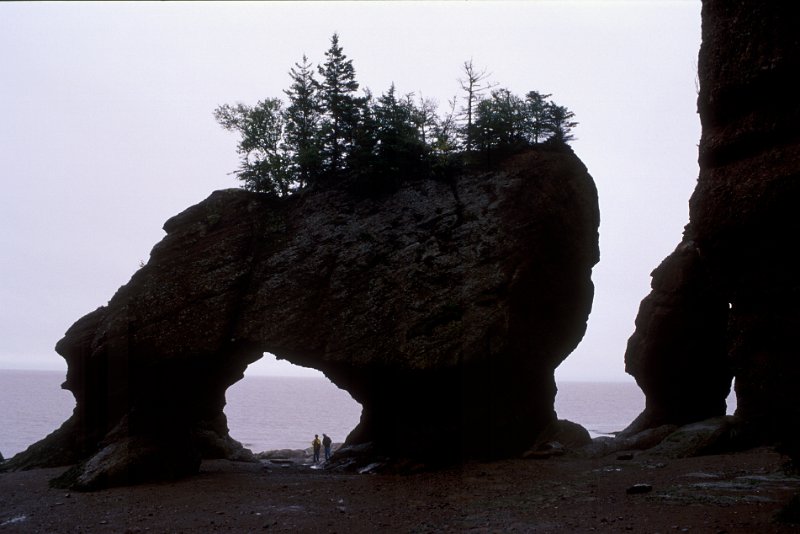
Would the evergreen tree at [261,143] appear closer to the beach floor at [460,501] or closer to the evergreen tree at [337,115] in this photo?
the evergreen tree at [337,115]

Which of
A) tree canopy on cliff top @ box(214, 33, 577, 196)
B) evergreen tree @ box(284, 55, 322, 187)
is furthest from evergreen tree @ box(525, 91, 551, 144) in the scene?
evergreen tree @ box(284, 55, 322, 187)

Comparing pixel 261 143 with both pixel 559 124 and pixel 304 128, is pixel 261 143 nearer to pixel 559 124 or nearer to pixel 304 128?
pixel 304 128

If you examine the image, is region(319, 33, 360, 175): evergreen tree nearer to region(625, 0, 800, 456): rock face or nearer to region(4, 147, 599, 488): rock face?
region(4, 147, 599, 488): rock face

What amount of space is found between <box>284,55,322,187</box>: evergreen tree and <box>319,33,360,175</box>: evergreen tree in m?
0.46

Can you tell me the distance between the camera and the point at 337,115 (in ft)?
92.7

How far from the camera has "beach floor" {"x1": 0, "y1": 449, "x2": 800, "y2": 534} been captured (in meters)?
12.0

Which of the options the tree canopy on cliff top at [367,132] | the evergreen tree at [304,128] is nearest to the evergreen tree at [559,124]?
the tree canopy on cliff top at [367,132]

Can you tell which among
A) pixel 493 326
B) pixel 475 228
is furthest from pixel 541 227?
pixel 493 326

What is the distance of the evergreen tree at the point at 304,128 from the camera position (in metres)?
27.3

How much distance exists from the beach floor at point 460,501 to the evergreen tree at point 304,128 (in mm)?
14164

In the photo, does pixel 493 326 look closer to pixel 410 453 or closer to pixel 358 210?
pixel 410 453

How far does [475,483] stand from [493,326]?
6036 mm

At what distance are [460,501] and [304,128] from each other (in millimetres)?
20128

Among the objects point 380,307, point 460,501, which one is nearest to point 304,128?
point 380,307
